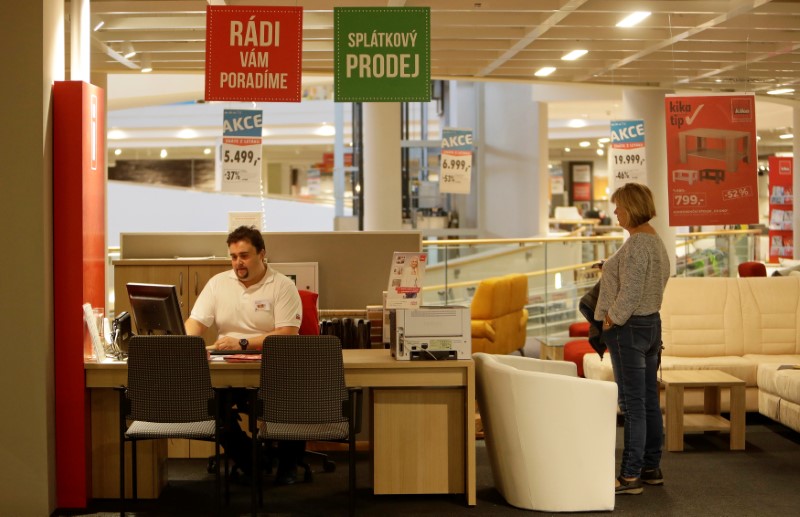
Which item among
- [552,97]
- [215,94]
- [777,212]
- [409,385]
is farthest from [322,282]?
[777,212]

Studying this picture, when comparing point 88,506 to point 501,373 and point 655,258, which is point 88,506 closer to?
point 501,373

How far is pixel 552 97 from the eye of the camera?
1636 cm

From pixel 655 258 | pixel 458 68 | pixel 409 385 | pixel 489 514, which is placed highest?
pixel 458 68

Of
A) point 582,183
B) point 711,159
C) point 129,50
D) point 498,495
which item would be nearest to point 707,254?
point 711,159

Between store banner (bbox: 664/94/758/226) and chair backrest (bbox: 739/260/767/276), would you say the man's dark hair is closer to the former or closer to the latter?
store banner (bbox: 664/94/758/226)

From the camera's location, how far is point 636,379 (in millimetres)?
5566

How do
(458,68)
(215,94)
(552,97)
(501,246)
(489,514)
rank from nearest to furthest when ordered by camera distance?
1. (489,514)
2. (215,94)
3. (458,68)
4. (501,246)
5. (552,97)

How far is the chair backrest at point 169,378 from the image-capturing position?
4949mm

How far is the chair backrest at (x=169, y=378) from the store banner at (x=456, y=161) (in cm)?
796

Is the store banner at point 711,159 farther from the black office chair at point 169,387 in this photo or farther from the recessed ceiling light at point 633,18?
the black office chair at point 169,387

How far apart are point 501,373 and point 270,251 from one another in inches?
118

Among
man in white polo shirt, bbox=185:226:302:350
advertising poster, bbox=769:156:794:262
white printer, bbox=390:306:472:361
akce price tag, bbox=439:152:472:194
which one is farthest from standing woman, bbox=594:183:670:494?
advertising poster, bbox=769:156:794:262

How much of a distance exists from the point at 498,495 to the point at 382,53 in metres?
2.85

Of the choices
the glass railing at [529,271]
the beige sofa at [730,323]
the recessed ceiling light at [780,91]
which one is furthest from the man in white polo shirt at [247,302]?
the recessed ceiling light at [780,91]
